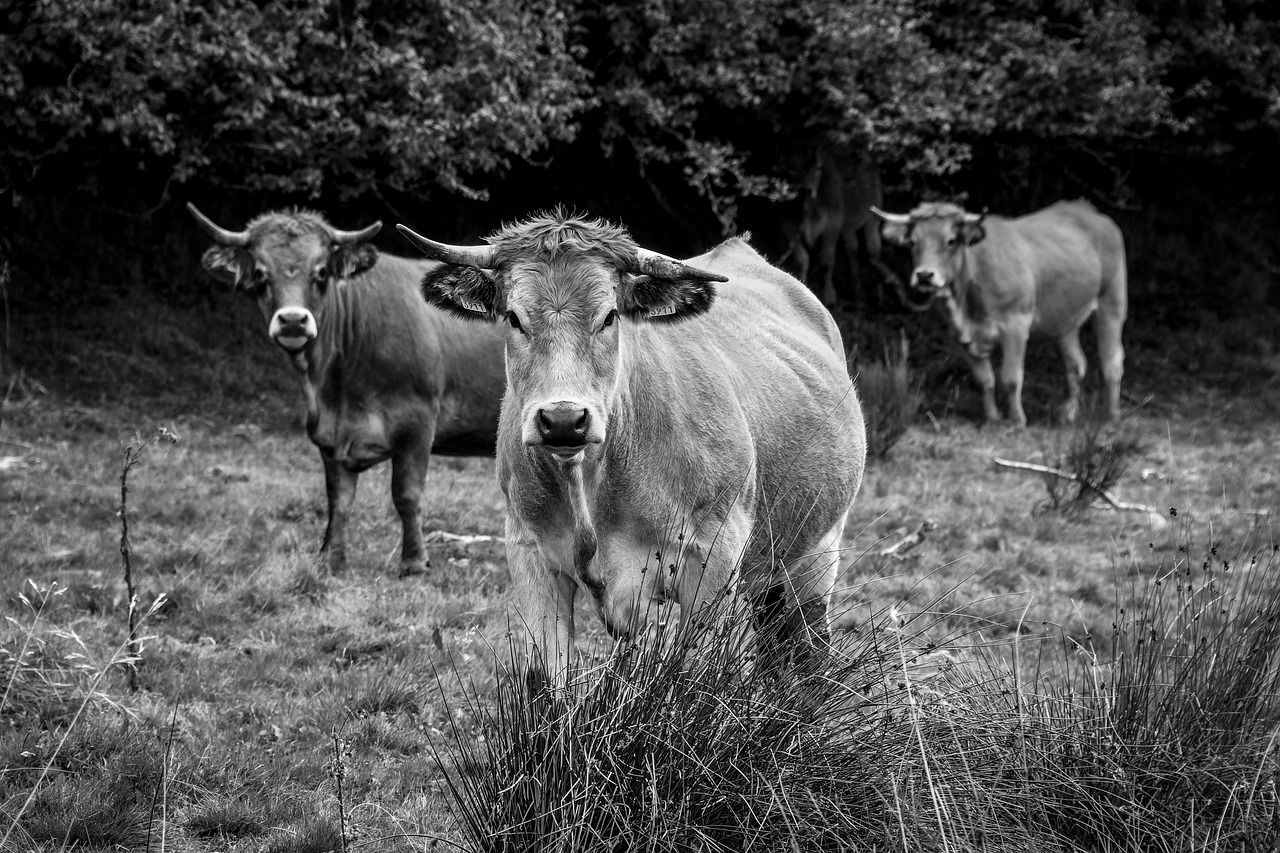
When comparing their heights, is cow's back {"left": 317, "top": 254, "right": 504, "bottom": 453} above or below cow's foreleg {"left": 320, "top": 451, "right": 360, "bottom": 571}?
above

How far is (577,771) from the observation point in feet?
10.8

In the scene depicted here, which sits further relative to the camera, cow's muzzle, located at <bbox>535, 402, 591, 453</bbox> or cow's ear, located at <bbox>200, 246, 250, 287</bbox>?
cow's ear, located at <bbox>200, 246, 250, 287</bbox>

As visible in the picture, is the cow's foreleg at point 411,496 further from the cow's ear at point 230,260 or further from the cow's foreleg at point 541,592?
the cow's foreleg at point 541,592

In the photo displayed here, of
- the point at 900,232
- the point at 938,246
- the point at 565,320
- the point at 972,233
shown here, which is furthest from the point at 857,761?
the point at 900,232

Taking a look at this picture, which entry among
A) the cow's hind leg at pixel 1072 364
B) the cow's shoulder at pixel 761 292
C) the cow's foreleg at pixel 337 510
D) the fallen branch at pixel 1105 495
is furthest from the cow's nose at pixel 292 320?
the cow's hind leg at pixel 1072 364

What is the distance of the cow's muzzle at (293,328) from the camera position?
24.2ft

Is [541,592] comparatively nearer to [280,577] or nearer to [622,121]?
[280,577]

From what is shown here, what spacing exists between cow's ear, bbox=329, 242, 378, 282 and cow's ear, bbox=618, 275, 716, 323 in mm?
3883

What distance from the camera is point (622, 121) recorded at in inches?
581

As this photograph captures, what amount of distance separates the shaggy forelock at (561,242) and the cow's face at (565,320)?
25 mm

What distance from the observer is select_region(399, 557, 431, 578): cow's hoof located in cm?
754

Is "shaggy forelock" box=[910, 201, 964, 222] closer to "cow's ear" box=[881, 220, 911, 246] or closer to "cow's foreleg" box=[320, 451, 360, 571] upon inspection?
"cow's ear" box=[881, 220, 911, 246]

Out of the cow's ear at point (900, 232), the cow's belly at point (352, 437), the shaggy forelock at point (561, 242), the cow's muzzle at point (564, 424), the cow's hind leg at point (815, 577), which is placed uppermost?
the shaggy forelock at point (561, 242)

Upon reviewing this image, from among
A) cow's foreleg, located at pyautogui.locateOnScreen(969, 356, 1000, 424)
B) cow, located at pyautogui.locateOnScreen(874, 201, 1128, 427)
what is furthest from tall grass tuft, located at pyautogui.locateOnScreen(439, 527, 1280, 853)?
cow's foreleg, located at pyautogui.locateOnScreen(969, 356, 1000, 424)
